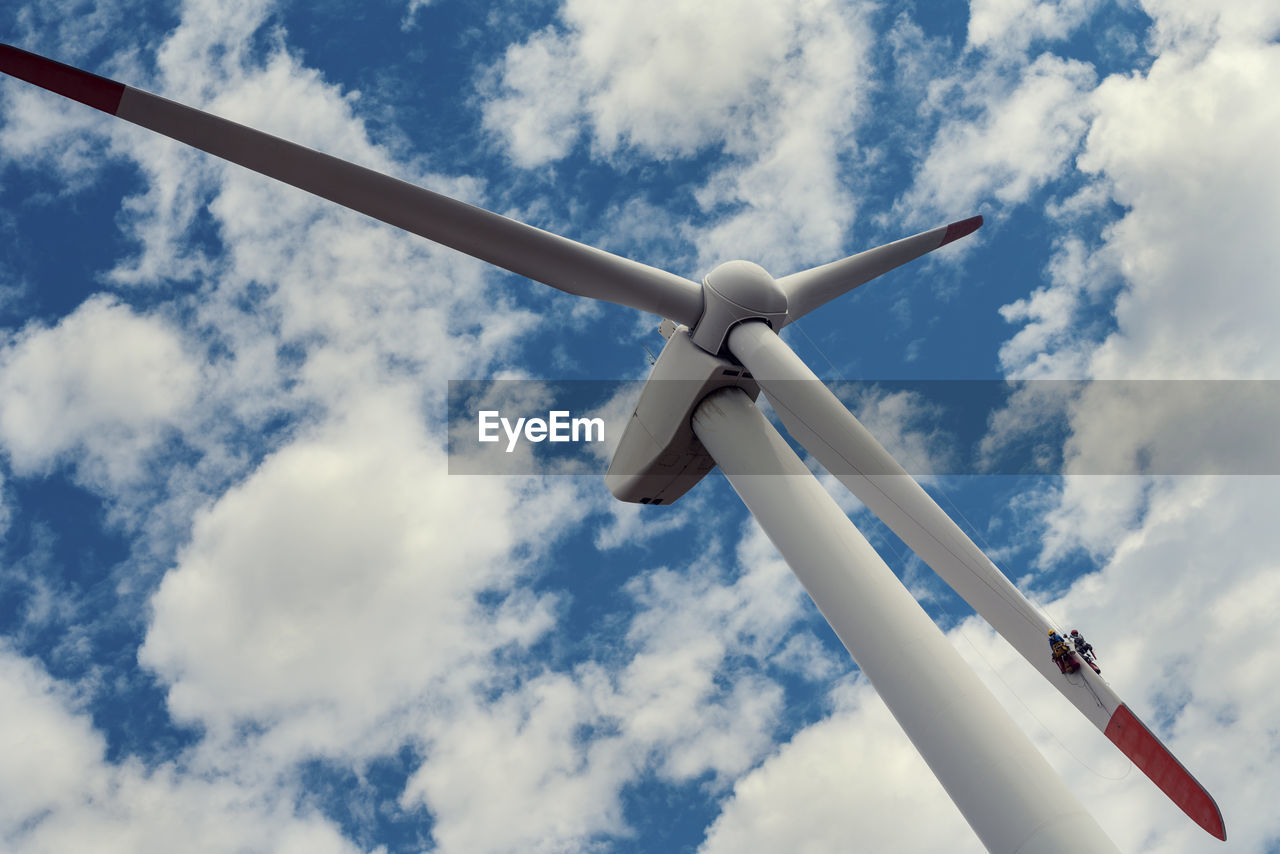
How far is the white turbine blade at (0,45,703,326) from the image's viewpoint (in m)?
17.6

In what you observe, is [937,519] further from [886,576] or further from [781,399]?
[781,399]

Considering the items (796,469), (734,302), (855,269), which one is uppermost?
(855,269)

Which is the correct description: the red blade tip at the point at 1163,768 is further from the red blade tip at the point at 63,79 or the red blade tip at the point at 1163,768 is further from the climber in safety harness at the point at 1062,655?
the red blade tip at the point at 63,79

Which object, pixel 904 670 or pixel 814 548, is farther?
pixel 814 548

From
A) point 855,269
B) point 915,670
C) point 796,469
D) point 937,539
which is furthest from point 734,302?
point 915,670

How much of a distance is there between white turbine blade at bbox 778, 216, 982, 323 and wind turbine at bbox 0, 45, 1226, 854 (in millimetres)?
147

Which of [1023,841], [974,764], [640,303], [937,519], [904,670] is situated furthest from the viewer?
[640,303]

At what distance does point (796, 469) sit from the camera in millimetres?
21172

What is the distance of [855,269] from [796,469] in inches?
409

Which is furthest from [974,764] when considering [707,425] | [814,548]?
[707,425]

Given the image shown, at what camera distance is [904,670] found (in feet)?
52.6

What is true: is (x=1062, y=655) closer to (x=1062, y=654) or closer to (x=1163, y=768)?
(x=1062, y=654)

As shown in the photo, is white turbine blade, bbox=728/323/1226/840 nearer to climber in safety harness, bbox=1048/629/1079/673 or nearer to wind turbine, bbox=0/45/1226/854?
wind turbine, bbox=0/45/1226/854

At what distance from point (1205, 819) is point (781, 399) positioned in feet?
42.6
